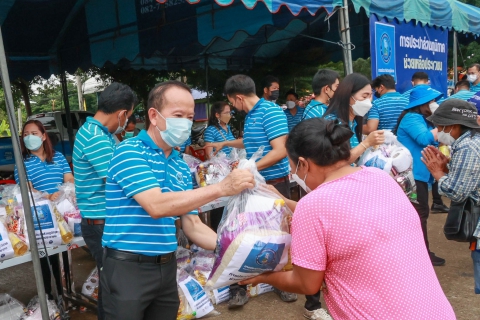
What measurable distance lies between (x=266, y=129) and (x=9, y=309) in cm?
254

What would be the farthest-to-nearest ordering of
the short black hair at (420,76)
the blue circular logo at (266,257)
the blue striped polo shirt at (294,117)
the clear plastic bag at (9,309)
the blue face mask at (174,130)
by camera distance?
the blue striped polo shirt at (294,117), the short black hair at (420,76), the clear plastic bag at (9,309), the blue face mask at (174,130), the blue circular logo at (266,257)

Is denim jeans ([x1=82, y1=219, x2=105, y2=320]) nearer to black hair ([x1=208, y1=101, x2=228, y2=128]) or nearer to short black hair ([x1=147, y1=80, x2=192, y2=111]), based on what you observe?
short black hair ([x1=147, y1=80, x2=192, y2=111])

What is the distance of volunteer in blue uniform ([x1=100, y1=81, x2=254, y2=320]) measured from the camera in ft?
6.23

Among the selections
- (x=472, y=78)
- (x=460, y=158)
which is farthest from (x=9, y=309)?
(x=472, y=78)

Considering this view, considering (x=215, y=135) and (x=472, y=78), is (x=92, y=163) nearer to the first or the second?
(x=215, y=135)

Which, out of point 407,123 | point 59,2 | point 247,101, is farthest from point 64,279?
point 59,2

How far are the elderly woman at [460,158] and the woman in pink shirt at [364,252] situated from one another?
134 centimetres

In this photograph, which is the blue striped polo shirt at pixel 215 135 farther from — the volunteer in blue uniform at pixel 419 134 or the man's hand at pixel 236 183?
the man's hand at pixel 236 183

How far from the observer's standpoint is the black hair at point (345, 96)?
3.23 metres

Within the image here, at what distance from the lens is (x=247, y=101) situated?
3793mm

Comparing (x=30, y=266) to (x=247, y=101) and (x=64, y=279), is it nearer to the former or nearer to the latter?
(x=64, y=279)

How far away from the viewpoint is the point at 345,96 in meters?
3.28

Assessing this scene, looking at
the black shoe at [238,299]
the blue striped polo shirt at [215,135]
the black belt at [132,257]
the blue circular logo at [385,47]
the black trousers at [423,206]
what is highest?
the blue circular logo at [385,47]

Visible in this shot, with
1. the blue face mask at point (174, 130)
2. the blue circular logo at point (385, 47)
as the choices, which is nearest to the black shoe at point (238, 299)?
the blue face mask at point (174, 130)
